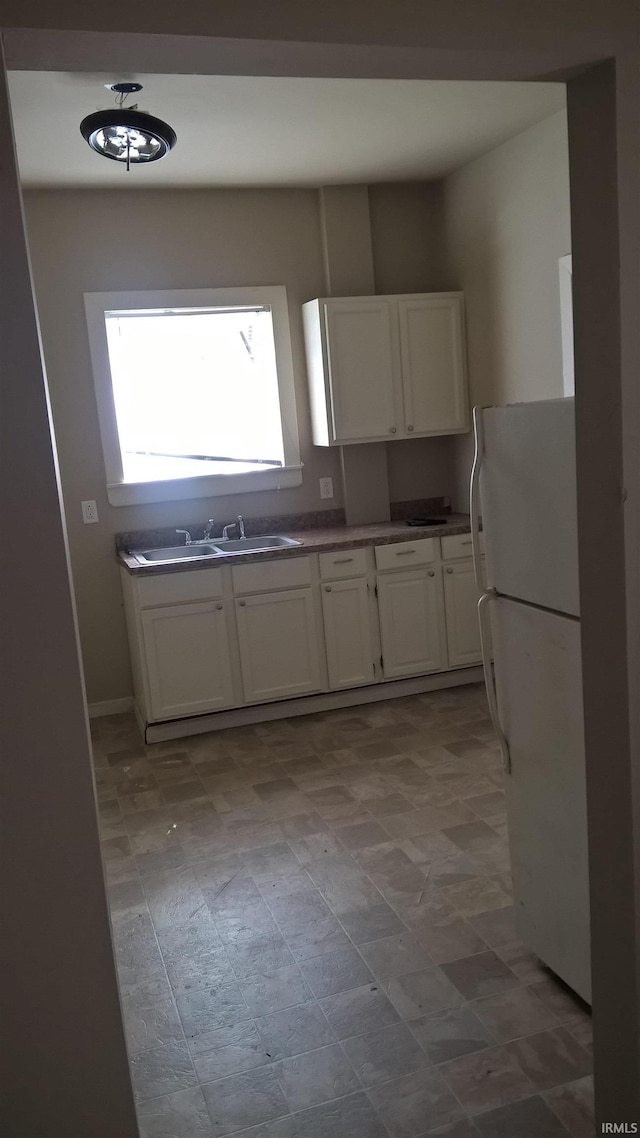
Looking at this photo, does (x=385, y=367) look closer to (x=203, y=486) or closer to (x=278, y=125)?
(x=203, y=486)

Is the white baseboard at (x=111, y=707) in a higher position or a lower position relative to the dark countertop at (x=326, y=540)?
lower

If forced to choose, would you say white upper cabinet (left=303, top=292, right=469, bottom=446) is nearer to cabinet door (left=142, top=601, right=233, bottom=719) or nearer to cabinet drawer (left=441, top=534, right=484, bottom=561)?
cabinet drawer (left=441, top=534, right=484, bottom=561)

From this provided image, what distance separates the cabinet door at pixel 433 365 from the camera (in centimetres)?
466

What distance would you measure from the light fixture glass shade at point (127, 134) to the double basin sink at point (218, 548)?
182cm

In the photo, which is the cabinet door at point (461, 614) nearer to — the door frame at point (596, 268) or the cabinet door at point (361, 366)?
the cabinet door at point (361, 366)

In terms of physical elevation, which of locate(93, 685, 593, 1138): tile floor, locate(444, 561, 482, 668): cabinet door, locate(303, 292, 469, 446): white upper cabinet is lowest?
locate(93, 685, 593, 1138): tile floor

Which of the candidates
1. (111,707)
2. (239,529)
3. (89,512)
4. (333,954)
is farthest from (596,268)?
(111,707)

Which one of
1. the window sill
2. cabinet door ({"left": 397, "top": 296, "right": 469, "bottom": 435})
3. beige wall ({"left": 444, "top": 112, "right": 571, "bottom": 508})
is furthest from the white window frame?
beige wall ({"left": 444, "top": 112, "right": 571, "bottom": 508})

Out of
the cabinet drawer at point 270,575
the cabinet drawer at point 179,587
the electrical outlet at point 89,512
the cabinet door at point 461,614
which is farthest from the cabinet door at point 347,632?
the electrical outlet at point 89,512

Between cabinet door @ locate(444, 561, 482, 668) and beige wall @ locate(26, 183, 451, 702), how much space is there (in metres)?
0.87

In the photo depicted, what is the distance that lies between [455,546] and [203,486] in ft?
4.65

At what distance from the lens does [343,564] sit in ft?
14.4

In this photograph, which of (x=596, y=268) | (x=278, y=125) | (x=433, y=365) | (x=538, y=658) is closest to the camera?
(x=596, y=268)

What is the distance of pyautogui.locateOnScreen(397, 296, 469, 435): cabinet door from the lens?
15.3ft
